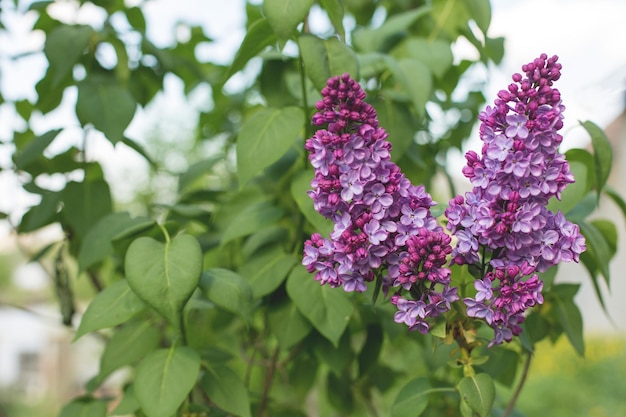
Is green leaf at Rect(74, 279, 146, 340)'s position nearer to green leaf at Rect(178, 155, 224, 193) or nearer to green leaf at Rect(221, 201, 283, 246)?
green leaf at Rect(221, 201, 283, 246)

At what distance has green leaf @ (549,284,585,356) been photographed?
947 mm

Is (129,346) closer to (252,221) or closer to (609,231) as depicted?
(252,221)

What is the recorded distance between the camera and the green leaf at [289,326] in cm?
95

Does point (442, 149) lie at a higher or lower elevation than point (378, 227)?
lower

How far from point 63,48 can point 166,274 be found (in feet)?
1.48

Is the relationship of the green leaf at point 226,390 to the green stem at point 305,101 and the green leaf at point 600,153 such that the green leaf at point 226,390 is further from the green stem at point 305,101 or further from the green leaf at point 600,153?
the green leaf at point 600,153

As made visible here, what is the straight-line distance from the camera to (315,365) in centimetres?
129

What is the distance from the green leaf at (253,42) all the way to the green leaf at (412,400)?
41 cm

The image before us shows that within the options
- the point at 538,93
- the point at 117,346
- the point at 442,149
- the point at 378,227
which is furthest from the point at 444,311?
the point at 442,149

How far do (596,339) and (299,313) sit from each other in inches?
163

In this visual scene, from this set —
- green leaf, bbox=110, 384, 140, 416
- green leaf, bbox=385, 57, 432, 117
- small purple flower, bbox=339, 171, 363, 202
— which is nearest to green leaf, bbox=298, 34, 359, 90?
green leaf, bbox=385, 57, 432, 117

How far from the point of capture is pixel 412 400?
83 centimetres

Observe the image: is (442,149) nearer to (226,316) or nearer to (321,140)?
(226,316)

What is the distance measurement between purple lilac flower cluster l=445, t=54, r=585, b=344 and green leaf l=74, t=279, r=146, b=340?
37cm
